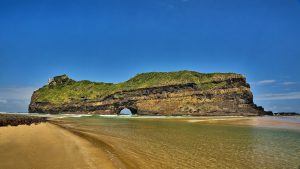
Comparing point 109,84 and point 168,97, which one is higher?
point 109,84

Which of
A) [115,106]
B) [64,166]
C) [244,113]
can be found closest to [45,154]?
[64,166]

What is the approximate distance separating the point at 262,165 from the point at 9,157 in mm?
9501

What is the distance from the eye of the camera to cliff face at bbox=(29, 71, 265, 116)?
104m

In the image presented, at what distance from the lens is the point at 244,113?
3999 inches

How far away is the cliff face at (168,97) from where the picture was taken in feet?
342

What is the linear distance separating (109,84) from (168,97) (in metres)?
32.8

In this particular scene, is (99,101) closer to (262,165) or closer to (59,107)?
(59,107)

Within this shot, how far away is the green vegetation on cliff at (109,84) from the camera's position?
111m

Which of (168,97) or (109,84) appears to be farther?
(109,84)

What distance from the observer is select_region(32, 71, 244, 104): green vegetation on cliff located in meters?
111

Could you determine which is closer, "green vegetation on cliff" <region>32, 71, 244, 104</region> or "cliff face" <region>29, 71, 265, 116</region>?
→ "cliff face" <region>29, 71, 265, 116</region>

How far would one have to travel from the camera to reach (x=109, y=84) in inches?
5202

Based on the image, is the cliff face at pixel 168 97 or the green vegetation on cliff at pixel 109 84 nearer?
the cliff face at pixel 168 97

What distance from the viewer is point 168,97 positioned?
11094cm
